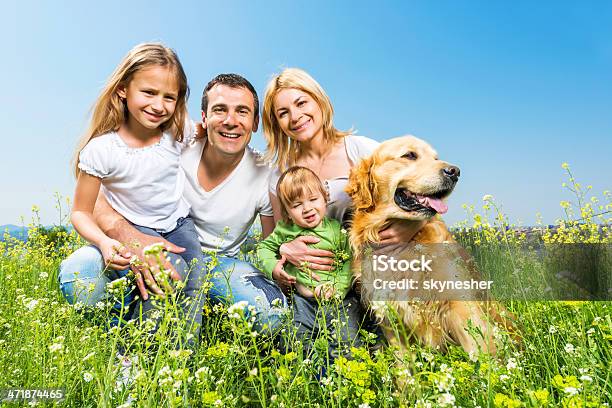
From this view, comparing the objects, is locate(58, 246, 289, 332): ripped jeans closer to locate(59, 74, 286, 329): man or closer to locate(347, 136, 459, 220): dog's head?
locate(59, 74, 286, 329): man

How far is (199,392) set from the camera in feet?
7.63

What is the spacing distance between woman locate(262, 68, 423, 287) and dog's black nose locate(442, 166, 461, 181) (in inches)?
30.9

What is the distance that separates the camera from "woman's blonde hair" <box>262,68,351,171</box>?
167 inches

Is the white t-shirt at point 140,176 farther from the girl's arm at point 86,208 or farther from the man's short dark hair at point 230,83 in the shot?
the man's short dark hair at point 230,83

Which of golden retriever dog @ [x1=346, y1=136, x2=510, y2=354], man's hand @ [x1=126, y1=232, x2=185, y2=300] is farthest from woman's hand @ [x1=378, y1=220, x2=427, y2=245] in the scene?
man's hand @ [x1=126, y1=232, x2=185, y2=300]

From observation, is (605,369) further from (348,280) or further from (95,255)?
(95,255)

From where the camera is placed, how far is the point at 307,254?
3.56 meters

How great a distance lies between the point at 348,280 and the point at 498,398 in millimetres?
1889

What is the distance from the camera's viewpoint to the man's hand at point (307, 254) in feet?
11.5

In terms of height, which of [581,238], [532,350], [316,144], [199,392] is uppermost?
[316,144]

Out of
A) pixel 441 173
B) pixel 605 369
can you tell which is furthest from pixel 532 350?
pixel 441 173

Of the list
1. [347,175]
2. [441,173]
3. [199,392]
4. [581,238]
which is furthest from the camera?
[581,238]

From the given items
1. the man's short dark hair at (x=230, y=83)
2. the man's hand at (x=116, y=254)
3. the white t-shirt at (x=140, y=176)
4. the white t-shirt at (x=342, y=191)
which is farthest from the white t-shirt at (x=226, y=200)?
the man's hand at (x=116, y=254)

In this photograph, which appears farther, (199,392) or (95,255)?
(95,255)
